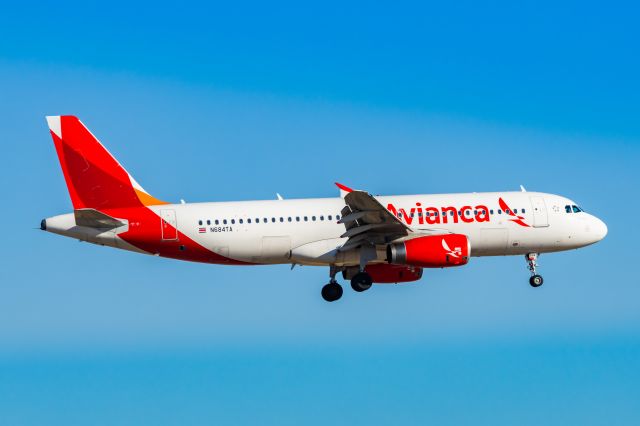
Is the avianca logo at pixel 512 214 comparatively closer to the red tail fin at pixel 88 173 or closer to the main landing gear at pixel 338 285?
the main landing gear at pixel 338 285

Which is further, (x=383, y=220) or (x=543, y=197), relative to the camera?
(x=543, y=197)

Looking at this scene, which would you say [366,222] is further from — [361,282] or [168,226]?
[168,226]

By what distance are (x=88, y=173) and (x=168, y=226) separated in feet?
18.0

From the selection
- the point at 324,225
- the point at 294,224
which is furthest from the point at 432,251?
the point at 294,224

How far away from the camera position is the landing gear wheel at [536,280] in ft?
232

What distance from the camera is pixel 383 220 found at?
64500 millimetres

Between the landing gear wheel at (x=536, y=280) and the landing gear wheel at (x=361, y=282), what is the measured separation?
10265mm

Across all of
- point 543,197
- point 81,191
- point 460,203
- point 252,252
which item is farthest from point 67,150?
point 543,197

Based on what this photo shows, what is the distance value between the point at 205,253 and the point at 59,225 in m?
8.36

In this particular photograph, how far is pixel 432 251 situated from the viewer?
212 ft

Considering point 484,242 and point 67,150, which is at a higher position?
point 67,150

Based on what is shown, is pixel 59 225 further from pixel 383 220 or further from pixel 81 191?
pixel 383 220

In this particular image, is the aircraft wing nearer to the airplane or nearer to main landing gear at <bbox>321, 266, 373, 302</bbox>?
the airplane

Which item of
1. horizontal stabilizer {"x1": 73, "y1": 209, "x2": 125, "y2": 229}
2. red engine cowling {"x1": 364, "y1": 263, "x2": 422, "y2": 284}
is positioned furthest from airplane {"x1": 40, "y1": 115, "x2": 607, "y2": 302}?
red engine cowling {"x1": 364, "y1": 263, "x2": 422, "y2": 284}
